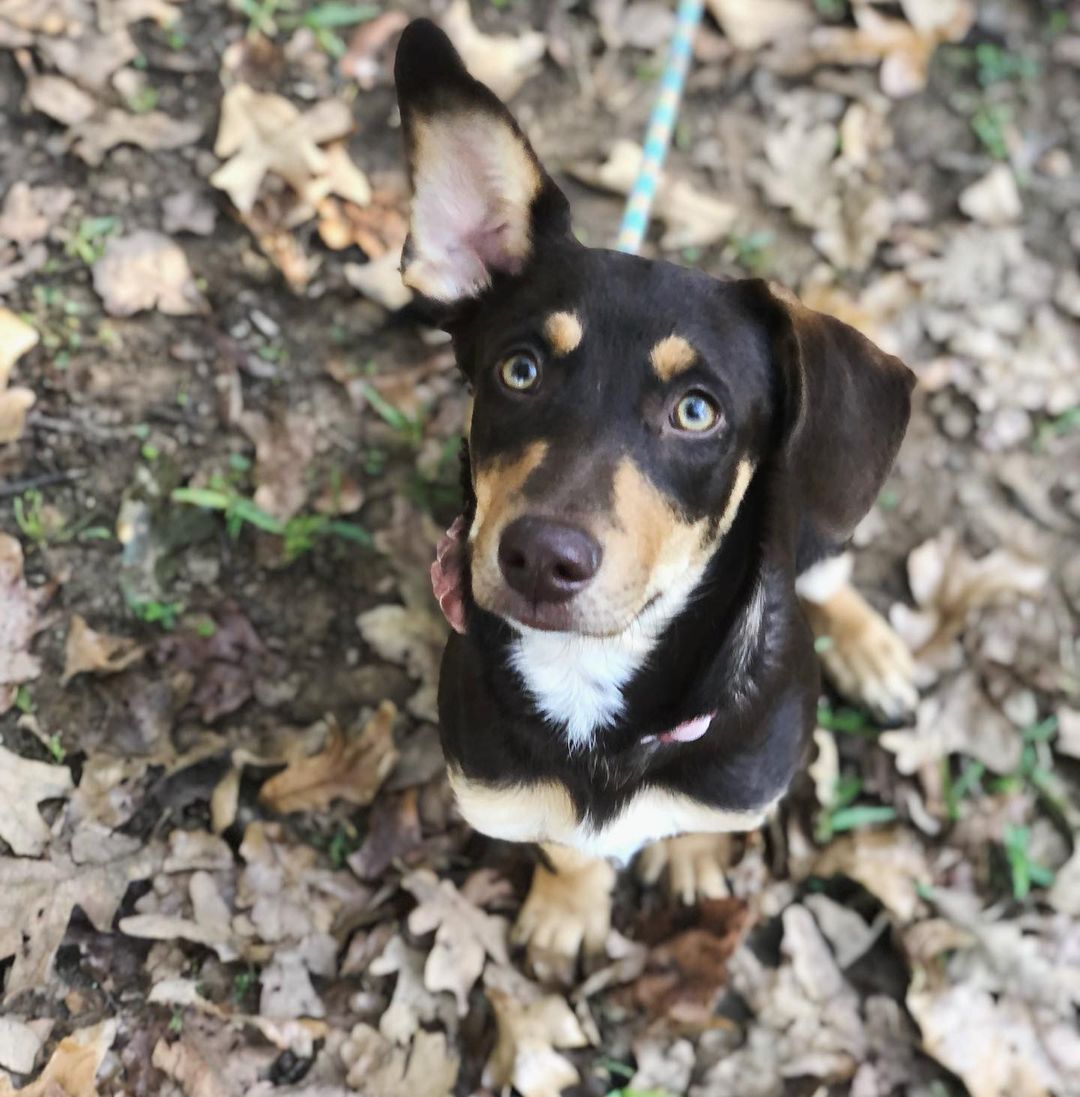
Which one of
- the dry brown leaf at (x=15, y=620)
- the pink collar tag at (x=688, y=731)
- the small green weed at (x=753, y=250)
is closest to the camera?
the pink collar tag at (x=688, y=731)

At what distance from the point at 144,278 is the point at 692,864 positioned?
2699 millimetres

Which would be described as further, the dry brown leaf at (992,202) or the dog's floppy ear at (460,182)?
the dry brown leaf at (992,202)

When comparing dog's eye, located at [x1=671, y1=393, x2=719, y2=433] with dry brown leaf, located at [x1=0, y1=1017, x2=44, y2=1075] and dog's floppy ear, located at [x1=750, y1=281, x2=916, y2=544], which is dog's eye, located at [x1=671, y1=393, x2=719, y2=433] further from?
dry brown leaf, located at [x1=0, y1=1017, x2=44, y2=1075]

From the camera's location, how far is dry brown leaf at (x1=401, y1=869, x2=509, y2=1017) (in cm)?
310

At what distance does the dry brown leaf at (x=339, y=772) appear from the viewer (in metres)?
3.28

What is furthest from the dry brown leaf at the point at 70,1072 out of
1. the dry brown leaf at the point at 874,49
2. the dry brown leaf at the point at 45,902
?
the dry brown leaf at the point at 874,49

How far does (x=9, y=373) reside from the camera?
11.8ft

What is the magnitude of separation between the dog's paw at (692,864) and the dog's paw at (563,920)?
19 centimetres

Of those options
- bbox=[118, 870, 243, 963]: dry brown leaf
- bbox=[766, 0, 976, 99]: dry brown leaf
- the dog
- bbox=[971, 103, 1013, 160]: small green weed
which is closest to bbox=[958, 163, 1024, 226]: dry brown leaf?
bbox=[971, 103, 1013, 160]: small green weed

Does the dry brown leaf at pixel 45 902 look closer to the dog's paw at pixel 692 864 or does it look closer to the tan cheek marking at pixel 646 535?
the dog's paw at pixel 692 864

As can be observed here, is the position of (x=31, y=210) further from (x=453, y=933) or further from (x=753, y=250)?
(x=453, y=933)

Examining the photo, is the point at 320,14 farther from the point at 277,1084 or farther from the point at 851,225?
the point at 277,1084

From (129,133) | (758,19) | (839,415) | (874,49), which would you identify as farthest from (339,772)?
(874,49)

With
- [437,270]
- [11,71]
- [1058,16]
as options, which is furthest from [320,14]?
[1058,16]
